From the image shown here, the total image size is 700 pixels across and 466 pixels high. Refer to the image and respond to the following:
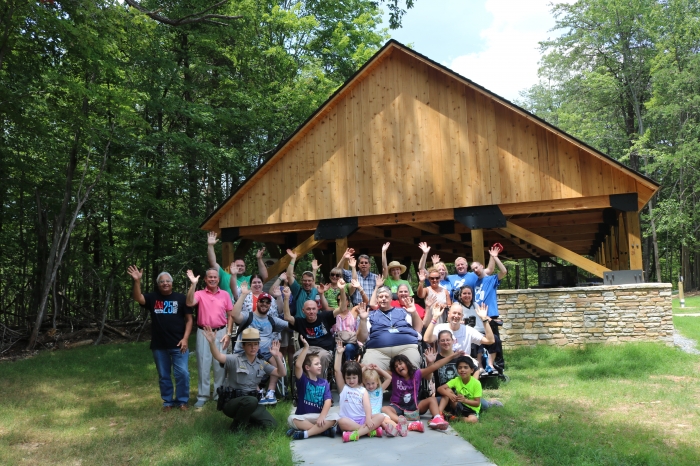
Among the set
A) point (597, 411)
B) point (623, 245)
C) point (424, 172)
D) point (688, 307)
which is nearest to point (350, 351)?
point (597, 411)

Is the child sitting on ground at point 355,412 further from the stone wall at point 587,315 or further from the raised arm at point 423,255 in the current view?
the stone wall at point 587,315

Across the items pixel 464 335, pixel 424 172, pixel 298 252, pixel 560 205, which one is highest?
pixel 424 172

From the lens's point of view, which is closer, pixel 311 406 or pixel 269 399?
pixel 311 406

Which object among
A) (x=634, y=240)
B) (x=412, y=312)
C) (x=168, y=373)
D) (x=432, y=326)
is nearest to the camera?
(x=432, y=326)

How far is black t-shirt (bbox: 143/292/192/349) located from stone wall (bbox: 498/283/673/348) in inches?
248

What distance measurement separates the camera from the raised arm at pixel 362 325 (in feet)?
20.1

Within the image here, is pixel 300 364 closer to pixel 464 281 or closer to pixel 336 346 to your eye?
pixel 336 346

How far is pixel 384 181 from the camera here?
11602mm

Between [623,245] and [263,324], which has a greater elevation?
[623,245]

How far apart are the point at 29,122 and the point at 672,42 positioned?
96.8 ft

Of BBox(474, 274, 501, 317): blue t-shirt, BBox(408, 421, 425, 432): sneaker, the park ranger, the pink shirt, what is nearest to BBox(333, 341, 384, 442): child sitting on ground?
BBox(408, 421, 425, 432): sneaker

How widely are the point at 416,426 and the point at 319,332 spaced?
1.90 meters

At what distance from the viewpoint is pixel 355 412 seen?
17.3ft

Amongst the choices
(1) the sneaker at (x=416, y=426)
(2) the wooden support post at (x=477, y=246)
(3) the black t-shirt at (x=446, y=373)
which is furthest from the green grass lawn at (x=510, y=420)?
(2) the wooden support post at (x=477, y=246)
